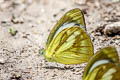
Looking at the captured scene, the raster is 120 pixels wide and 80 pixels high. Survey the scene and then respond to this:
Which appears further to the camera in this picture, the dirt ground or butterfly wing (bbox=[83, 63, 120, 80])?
the dirt ground

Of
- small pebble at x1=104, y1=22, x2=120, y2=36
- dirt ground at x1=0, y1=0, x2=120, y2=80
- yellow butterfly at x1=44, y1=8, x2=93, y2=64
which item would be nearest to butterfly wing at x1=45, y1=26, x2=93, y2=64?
yellow butterfly at x1=44, y1=8, x2=93, y2=64

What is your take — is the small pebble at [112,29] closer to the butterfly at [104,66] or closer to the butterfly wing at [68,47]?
the butterfly wing at [68,47]

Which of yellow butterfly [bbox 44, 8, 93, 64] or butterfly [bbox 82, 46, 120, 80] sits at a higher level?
yellow butterfly [bbox 44, 8, 93, 64]

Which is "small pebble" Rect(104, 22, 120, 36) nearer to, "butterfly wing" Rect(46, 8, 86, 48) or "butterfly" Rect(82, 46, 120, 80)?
"butterfly wing" Rect(46, 8, 86, 48)

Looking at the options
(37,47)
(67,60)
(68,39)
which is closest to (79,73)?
(67,60)

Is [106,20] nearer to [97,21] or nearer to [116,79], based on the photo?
[97,21]

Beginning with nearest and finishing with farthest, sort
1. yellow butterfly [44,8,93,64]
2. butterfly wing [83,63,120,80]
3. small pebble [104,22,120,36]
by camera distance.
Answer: butterfly wing [83,63,120,80]
yellow butterfly [44,8,93,64]
small pebble [104,22,120,36]
